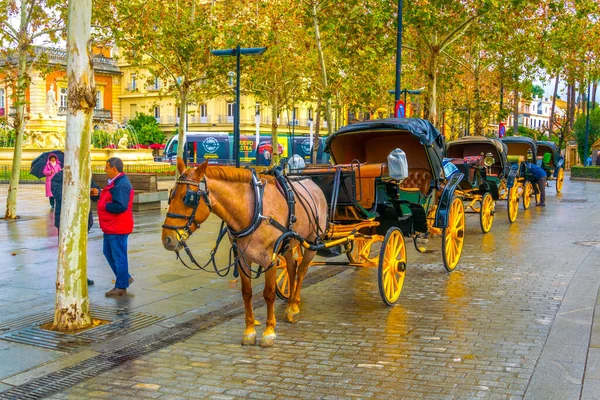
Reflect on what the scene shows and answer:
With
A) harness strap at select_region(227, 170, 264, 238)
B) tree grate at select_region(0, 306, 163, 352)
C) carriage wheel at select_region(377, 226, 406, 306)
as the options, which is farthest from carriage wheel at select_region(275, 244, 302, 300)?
harness strap at select_region(227, 170, 264, 238)

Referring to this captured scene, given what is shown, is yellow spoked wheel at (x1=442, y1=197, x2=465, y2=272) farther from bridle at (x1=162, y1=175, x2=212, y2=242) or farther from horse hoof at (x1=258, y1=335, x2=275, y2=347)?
bridle at (x1=162, y1=175, x2=212, y2=242)

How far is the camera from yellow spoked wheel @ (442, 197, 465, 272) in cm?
1034

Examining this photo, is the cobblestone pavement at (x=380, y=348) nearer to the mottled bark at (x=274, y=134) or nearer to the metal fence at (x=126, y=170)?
the mottled bark at (x=274, y=134)

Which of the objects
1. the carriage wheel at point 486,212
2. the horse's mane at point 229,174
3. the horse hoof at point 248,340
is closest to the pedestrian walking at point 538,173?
the carriage wheel at point 486,212

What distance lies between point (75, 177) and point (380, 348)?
3.68m

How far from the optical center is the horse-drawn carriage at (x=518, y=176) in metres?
17.3

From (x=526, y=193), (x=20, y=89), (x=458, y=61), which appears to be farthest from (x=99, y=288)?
(x=458, y=61)

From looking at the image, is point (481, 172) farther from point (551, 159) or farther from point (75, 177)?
point (551, 159)

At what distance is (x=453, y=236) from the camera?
35.6 feet

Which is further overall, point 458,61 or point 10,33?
point 458,61

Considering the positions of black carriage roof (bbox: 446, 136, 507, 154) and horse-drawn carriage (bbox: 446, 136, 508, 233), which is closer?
horse-drawn carriage (bbox: 446, 136, 508, 233)

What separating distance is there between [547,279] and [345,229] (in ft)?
11.3

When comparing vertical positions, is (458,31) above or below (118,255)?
above

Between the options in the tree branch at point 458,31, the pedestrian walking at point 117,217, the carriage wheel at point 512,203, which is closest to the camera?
the pedestrian walking at point 117,217
